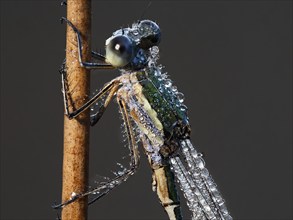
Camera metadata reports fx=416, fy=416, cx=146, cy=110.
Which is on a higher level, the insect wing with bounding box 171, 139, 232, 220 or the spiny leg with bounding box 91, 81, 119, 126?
the spiny leg with bounding box 91, 81, 119, 126

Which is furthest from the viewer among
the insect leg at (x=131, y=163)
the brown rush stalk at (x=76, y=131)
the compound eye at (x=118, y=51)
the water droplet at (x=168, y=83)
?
the water droplet at (x=168, y=83)

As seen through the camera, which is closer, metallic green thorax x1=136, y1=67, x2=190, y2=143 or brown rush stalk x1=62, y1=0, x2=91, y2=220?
brown rush stalk x1=62, y1=0, x2=91, y2=220

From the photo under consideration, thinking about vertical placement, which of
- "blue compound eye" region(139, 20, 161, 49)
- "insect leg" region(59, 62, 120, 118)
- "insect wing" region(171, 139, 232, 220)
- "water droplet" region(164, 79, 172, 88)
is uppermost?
"blue compound eye" region(139, 20, 161, 49)

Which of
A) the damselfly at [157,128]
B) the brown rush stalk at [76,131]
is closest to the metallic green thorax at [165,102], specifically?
the damselfly at [157,128]

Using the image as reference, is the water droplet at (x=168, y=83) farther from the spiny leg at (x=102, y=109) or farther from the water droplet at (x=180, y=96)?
the spiny leg at (x=102, y=109)

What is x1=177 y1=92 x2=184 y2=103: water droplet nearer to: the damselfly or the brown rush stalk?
the damselfly

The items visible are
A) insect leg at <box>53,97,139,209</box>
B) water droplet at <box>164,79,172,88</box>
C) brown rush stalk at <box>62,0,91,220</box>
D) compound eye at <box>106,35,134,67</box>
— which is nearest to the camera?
brown rush stalk at <box>62,0,91,220</box>

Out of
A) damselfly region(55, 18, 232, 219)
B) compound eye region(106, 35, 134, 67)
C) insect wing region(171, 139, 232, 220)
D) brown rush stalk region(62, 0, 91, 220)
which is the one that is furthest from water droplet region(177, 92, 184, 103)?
brown rush stalk region(62, 0, 91, 220)
